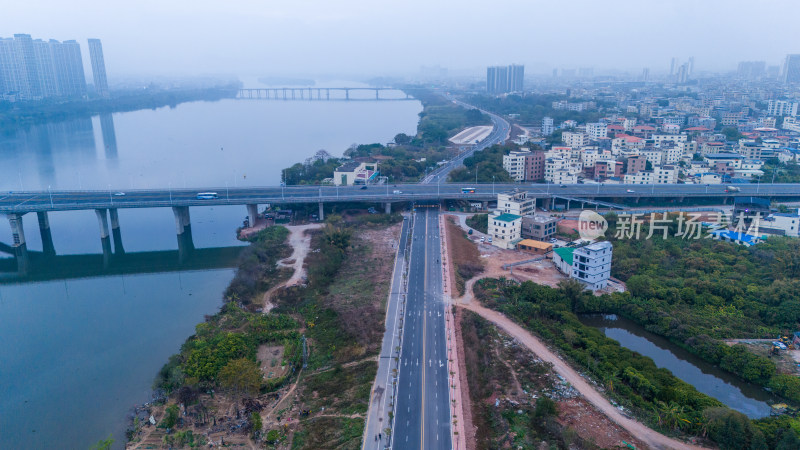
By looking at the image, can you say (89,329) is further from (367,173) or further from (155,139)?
(155,139)

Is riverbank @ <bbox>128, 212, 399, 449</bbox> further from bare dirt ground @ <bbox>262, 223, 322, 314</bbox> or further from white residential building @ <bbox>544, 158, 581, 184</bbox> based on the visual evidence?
white residential building @ <bbox>544, 158, 581, 184</bbox>

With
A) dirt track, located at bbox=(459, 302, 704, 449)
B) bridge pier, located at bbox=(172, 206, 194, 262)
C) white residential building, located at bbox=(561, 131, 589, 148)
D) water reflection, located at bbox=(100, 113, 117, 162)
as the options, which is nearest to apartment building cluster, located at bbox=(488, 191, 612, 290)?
dirt track, located at bbox=(459, 302, 704, 449)

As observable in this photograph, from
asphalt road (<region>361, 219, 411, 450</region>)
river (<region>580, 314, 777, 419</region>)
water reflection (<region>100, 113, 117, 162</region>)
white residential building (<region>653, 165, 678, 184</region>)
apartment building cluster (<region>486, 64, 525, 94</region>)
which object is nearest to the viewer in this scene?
asphalt road (<region>361, 219, 411, 450</region>)

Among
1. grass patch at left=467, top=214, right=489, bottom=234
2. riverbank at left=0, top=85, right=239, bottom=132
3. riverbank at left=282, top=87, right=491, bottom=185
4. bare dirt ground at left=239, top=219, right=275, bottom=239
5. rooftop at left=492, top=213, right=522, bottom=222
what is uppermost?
riverbank at left=0, top=85, right=239, bottom=132

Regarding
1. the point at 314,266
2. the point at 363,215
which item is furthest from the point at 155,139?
the point at 314,266

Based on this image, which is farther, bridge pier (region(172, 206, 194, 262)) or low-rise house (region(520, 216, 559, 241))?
bridge pier (region(172, 206, 194, 262))

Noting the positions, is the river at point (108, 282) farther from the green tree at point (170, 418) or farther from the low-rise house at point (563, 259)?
the low-rise house at point (563, 259)
